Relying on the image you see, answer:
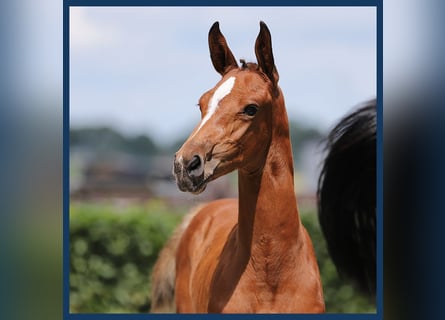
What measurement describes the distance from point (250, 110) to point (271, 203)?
0.51 metres

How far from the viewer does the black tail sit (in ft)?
13.6

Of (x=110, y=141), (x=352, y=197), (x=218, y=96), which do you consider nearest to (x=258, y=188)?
(x=218, y=96)

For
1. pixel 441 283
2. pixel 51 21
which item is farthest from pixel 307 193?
pixel 51 21

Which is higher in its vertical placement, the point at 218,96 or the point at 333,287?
the point at 218,96

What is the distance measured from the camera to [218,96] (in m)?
3.35

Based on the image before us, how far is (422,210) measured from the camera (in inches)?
161

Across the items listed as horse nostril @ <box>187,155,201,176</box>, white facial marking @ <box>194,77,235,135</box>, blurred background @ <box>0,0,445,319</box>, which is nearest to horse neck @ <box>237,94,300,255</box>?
white facial marking @ <box>194,77,235,135</box>

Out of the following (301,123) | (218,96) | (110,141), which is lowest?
(110,141)

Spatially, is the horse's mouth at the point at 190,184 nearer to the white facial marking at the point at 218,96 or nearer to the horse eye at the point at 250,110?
the white facial marking at the point at 218,96

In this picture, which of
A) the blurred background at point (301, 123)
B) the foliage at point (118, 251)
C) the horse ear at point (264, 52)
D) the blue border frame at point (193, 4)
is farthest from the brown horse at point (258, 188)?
the foliage at point (118, 251)

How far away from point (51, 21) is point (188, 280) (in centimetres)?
185

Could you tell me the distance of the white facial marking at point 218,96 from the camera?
3318mm

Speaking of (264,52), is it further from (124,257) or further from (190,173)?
(124,257)

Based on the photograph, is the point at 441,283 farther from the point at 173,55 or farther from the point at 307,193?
the point at 173,55
